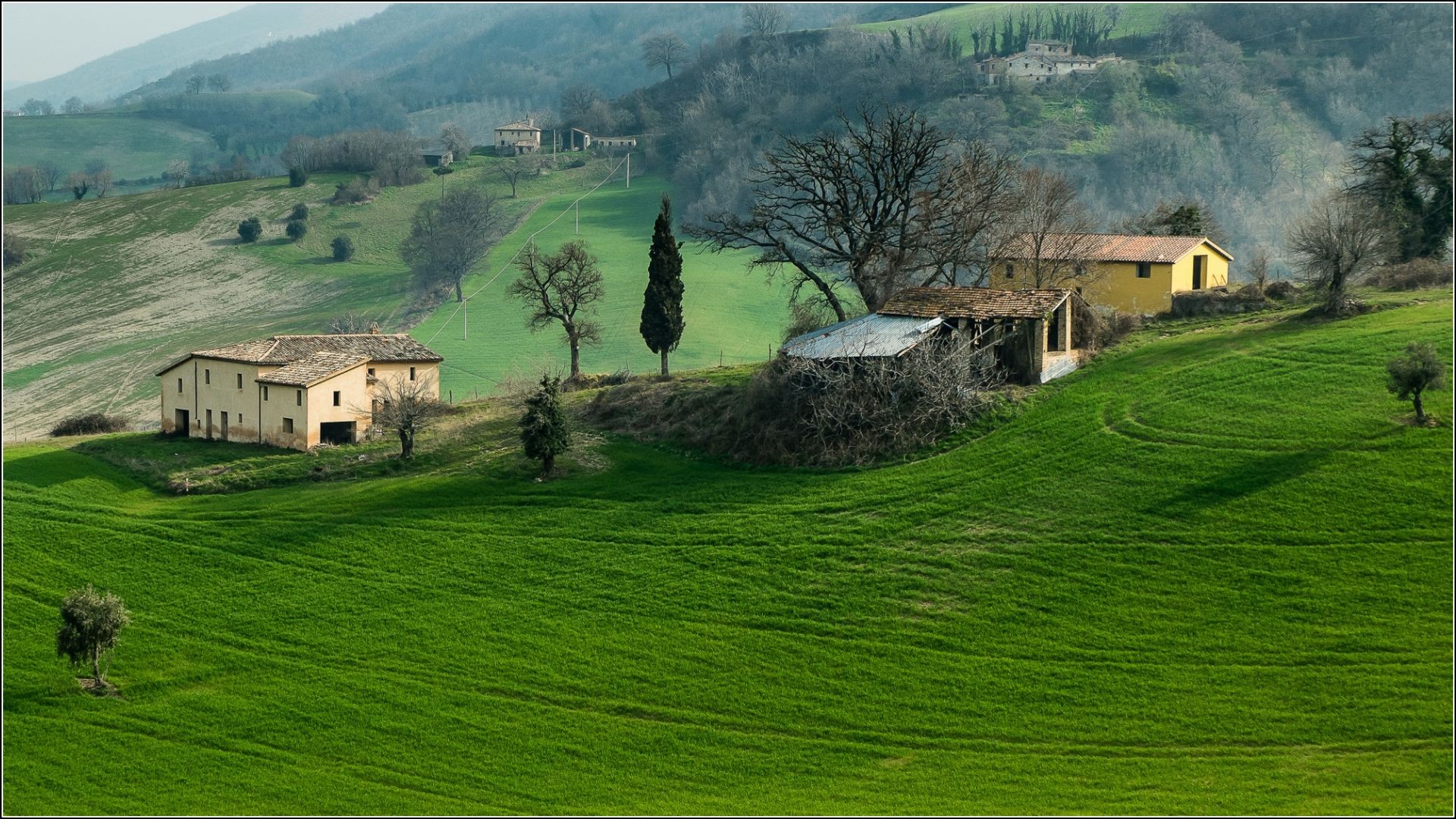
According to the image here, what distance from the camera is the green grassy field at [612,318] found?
102 metres

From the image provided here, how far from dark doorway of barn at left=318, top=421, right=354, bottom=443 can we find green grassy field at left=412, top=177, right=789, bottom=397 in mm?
21872

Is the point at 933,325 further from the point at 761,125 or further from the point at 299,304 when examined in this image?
the point at 761,125

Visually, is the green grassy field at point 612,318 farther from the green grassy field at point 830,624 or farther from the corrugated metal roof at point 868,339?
the green grassy field at point 830,624

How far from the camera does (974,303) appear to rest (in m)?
57.6

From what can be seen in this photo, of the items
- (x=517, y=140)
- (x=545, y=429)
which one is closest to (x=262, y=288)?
(x=517, y=140)

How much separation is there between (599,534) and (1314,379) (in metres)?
24.0

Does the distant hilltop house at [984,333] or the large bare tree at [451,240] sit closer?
the distant hilltop house at [984,333]

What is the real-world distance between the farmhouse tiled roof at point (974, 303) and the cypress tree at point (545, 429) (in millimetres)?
13052

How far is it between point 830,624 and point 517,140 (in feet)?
510

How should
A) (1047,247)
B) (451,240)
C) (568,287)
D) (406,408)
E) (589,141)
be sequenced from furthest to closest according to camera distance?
(589,141) < (451,240) < (568,287) < (1047,247) < (406,408)

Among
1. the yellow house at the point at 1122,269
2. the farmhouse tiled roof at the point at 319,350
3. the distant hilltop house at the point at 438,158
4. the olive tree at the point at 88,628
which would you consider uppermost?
the distant hilltop house at the point at 438,158

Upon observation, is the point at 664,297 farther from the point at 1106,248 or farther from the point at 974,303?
the point at 1106,248

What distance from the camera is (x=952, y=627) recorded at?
41594 millimetres

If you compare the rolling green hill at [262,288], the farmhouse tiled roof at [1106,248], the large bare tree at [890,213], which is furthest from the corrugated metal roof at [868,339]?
the rolling green hill at [262,288]
